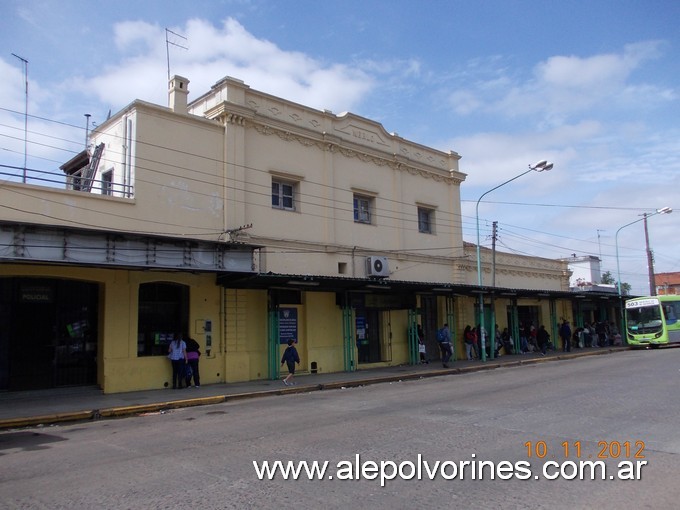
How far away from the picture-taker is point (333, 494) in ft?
19.0

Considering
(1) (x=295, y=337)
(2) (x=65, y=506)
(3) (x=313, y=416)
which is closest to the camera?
(2) (x=65, y=506)

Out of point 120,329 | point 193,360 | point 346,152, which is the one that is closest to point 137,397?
point 120,329

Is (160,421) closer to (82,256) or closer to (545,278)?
(82,256)

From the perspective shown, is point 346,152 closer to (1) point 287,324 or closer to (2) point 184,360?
(1) point 287,324

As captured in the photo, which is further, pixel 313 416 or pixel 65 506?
pixel 313 416

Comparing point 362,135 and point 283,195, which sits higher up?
point 362,135

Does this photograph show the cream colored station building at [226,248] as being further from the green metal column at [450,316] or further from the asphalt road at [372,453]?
the asphalt road at [372,453]

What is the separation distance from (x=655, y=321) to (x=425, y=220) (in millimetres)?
16285

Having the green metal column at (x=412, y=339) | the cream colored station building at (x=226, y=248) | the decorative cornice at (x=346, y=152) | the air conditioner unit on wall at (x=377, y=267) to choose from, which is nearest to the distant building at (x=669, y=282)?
the cream colored station building at (x=226, y=248)

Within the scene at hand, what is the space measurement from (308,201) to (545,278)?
802 inches

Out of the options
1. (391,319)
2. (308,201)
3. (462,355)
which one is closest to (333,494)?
(308,201)

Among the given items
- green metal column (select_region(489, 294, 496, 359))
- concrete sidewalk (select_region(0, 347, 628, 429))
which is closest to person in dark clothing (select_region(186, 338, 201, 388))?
concrete sidewalk (select_region(0, 347, 628, 429))

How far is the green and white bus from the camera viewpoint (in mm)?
32250

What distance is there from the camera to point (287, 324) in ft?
65.8
